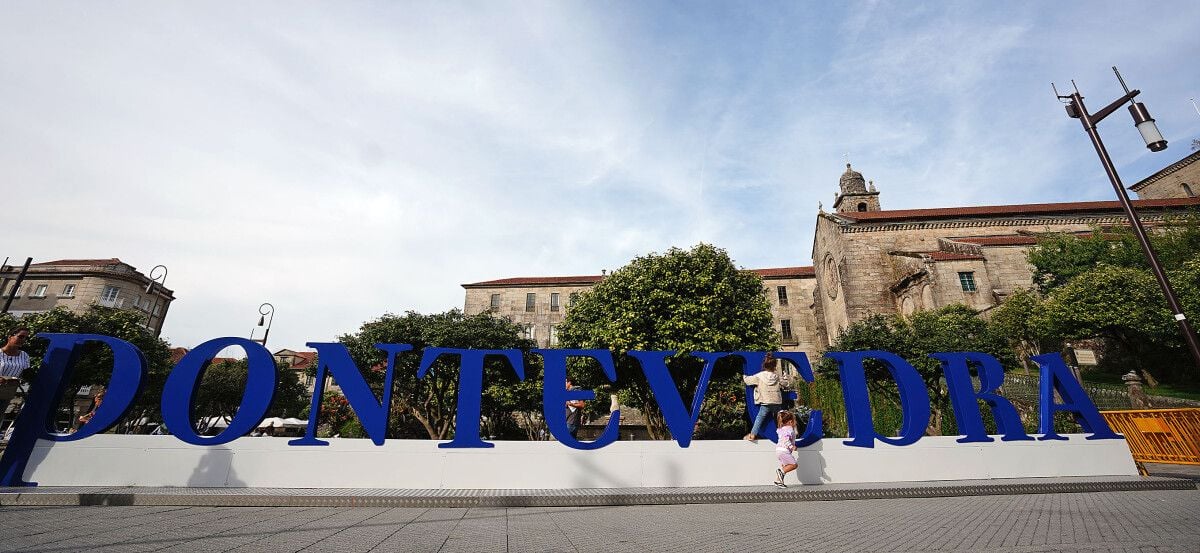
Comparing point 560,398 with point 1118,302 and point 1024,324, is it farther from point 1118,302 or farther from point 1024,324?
point 1024,324

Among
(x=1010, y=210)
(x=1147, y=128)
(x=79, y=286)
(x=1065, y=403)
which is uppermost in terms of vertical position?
(x=1010, y=210)

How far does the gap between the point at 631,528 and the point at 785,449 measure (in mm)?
3837

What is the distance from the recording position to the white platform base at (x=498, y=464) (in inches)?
278

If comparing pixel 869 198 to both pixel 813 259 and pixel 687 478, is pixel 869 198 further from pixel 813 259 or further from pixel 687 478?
pixel 687 478

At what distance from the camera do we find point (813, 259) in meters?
48.8

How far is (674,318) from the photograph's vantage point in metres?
18.3

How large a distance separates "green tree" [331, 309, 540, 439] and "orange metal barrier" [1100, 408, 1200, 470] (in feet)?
60.7

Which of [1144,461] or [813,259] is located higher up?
[813,259]

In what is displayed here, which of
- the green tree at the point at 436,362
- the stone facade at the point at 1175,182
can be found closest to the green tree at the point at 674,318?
the green tree at the point at 436,362

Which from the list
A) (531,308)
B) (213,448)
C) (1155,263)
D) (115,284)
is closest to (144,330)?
(213,448)

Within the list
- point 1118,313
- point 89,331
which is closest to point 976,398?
point 1118,313

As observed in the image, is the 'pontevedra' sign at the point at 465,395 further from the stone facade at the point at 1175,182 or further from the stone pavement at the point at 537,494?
the stone facade at the point at 1175,182

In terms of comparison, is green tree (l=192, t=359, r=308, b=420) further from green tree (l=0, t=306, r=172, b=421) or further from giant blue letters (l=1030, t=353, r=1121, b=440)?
giant blue letters (l=1030, t=353, r=1121, b=440)

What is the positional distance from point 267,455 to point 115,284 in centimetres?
4903
